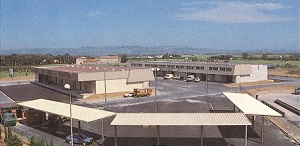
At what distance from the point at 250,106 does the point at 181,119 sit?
849cm

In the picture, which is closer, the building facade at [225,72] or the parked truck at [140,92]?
the parked truck at [140,92]

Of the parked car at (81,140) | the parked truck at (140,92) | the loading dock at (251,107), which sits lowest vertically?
the parked car at (81,140)

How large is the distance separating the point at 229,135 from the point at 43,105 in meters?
19.2

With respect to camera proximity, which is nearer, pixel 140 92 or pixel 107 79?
pixel 140 92

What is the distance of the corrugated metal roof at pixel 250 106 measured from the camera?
26411mm

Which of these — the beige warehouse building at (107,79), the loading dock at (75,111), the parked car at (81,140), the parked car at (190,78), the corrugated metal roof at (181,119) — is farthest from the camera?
the parked car at (190,78)

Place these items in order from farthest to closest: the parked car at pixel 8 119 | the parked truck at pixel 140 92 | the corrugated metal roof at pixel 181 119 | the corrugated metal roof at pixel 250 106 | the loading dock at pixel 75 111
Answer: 1. the parked truck at pixel 140 92
2. the parked car at pixel 8 119
3. the corrugated metal roof at pixel 250 106
4. the loading dock at pixel 75 111
5. the corrugated metal roof at pixel 181 119

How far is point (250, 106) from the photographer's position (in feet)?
97.2

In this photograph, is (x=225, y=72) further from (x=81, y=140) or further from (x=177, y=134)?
(x=81, y=140)

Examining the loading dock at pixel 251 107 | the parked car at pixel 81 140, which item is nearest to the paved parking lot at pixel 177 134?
the parked car at pixel 81 140

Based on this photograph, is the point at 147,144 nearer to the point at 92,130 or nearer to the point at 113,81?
the point at 92,130

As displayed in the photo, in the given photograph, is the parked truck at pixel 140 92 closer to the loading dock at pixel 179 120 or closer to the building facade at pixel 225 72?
the building facade at pixel 225 72

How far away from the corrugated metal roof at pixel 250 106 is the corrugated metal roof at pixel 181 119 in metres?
2.01

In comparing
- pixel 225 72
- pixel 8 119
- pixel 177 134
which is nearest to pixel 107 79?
pixel 8 119
